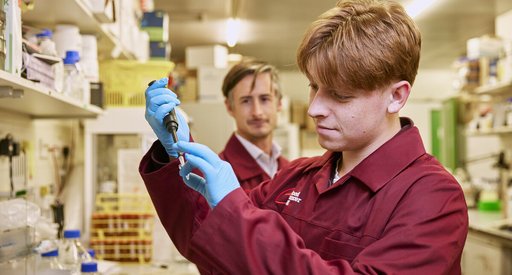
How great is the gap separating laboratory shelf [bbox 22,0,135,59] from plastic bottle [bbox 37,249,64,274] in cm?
86

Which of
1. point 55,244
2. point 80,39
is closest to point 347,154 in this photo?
point 55,244

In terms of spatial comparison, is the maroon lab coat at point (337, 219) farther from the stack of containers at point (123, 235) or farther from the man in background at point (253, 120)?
the stack of containers at point (123, 235)

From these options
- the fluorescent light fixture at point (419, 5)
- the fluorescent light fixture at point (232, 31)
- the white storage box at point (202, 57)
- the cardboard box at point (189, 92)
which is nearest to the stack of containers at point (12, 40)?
the cardboard box at point (189, 92)

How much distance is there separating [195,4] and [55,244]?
384 centimetres

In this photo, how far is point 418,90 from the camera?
954 centimetres

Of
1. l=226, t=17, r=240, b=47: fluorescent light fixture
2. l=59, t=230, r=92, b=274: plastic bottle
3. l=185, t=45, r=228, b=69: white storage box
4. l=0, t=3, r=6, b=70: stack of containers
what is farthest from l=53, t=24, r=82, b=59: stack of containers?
l=226, t=17, r=240, b=47: fluorescent light fixture

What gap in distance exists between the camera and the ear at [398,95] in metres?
1.23

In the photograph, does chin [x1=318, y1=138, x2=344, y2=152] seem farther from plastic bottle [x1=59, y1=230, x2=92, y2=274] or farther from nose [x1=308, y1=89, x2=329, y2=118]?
plastic bottle [x1=59, y1=230, x2=92, y2=274]

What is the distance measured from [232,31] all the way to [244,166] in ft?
14.2

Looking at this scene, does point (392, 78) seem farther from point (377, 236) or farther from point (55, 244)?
point (55, 244)

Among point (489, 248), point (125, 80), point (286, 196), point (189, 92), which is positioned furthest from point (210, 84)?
point (286, 196)

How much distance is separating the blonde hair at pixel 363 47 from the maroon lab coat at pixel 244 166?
4.07 ft

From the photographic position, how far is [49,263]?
76.2 inches

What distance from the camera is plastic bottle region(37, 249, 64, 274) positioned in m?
1.88
